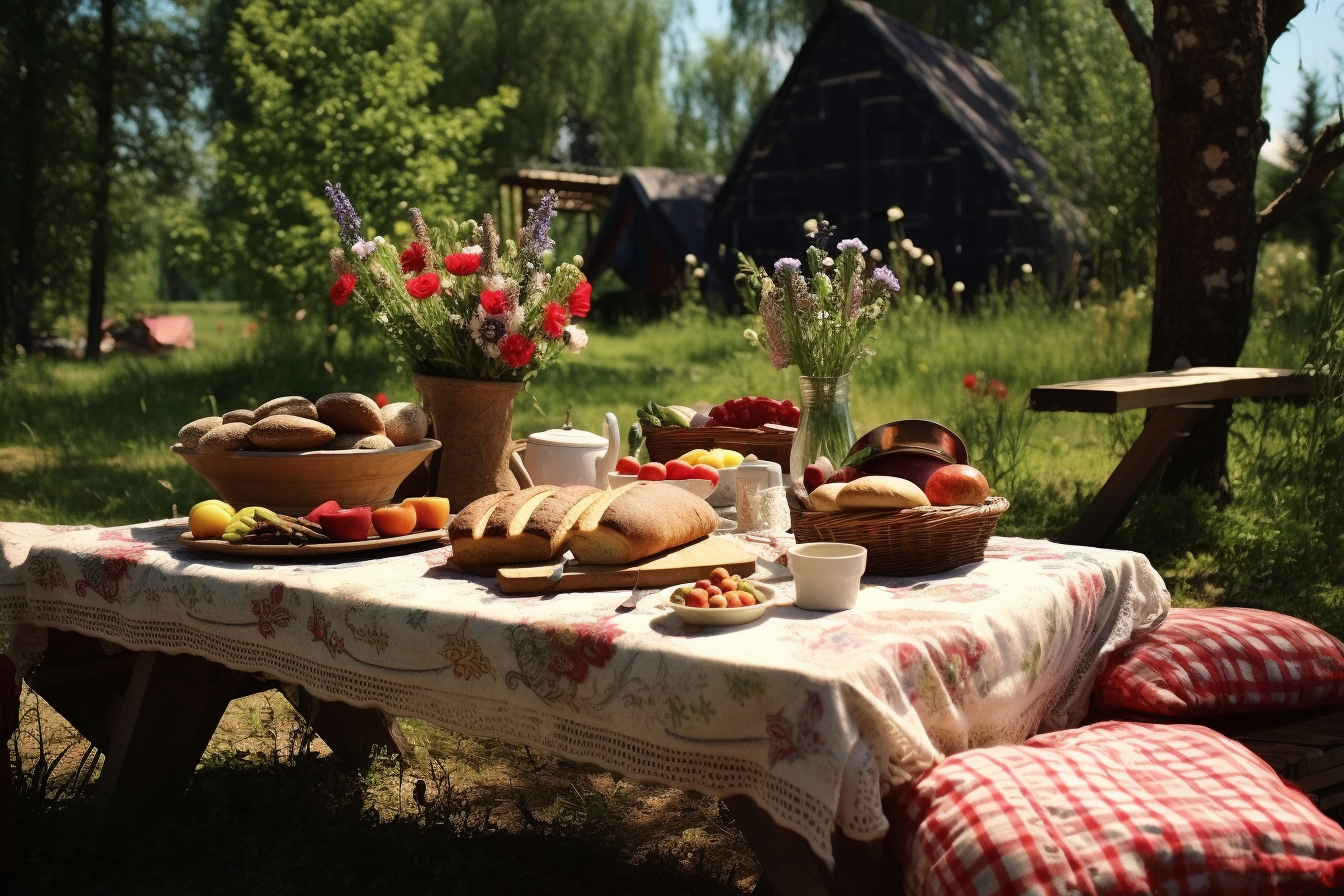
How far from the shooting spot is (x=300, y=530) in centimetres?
272

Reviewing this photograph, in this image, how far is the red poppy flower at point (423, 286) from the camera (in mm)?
2984

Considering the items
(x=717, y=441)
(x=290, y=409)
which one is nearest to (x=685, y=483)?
(x=717, y=441)

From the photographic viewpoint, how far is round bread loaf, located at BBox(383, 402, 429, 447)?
3000 millimetres

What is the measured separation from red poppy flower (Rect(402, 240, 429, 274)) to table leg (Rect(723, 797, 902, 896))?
170 centimetres

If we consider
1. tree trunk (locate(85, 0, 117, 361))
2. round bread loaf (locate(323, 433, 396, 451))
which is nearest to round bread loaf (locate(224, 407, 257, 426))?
round bread loaf (locate(323, 433, 396, 451))

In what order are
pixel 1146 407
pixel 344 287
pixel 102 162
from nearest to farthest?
pixel 344 287 → pixel 1146 407 → pixel 102 162

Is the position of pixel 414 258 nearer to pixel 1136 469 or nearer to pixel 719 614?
pixel 719 614

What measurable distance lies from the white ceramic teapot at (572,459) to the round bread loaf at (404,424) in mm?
380

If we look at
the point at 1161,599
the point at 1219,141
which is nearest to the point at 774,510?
the point at 1161,599

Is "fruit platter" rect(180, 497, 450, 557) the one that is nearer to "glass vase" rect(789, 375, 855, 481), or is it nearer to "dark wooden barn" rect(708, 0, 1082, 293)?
A: "glass vase" rect(789, 375, 855, 481)

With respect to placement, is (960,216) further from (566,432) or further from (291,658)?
(291,658)

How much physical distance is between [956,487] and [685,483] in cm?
83

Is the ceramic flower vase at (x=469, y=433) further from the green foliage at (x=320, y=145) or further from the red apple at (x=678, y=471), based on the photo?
the green foliage at (x=320, y=145)

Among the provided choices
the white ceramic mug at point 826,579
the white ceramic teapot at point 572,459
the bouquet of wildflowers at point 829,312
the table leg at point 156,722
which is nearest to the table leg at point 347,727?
the table leg at point 156,722
